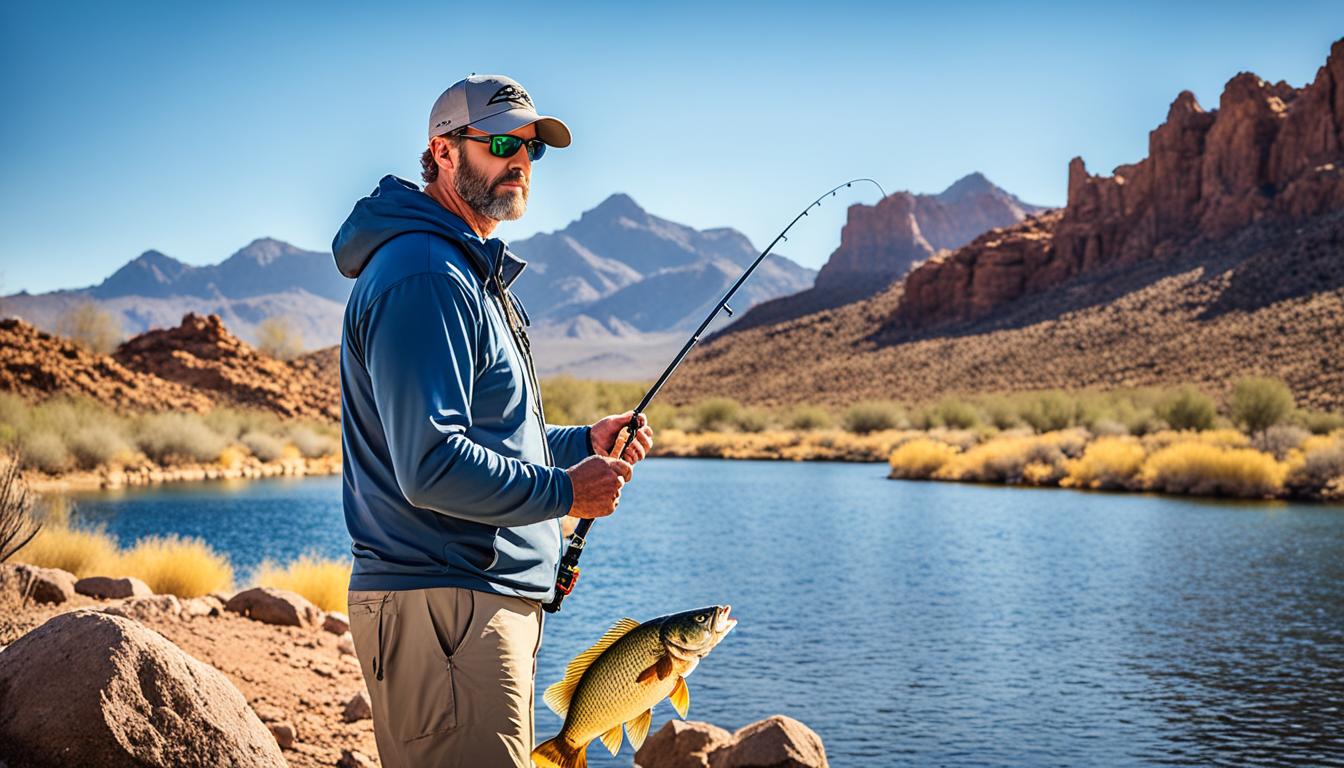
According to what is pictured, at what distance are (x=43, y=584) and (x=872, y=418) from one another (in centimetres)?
4620

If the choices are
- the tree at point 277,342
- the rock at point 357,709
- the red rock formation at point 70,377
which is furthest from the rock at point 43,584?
the tree at point 277,342

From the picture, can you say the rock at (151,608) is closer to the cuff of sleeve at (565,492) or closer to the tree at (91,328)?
the cuff of sleeve at (565,492)

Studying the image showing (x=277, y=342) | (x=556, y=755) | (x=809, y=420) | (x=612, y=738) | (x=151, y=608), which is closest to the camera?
(x=556, y=755)

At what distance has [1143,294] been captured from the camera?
2441 inches

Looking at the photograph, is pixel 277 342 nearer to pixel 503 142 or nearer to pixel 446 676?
pixel 503 142

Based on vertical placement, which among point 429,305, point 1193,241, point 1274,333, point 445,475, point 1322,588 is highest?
point 1193,241

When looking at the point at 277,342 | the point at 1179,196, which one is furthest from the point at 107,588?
the point at 277,342

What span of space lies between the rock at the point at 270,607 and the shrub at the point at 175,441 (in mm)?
29224

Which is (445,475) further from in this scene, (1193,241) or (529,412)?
(1193,241)

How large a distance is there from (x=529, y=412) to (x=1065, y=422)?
43415mm

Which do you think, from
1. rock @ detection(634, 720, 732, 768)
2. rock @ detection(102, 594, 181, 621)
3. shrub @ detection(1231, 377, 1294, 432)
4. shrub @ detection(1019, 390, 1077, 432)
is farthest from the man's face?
shrub @ detection(1019, 390, 1077, 432)

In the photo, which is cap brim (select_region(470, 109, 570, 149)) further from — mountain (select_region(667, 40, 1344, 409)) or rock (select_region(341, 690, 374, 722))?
mountain (select_region(667, 40, 1344, 409))

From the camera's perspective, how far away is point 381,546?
8.09 ft

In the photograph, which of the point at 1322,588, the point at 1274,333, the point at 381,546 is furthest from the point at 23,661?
the point at 1274,333
